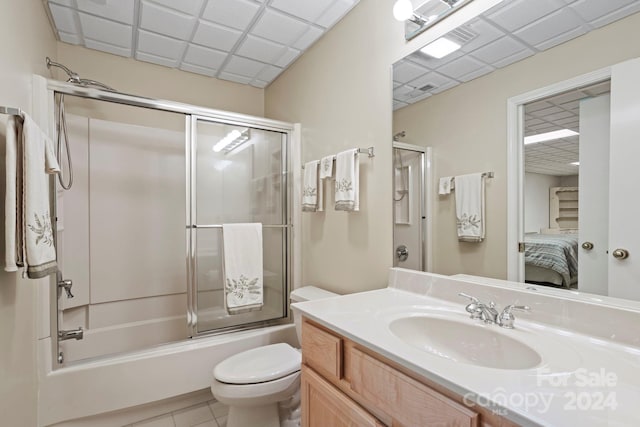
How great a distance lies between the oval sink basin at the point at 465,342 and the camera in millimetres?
877

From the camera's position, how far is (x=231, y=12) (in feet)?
5.89

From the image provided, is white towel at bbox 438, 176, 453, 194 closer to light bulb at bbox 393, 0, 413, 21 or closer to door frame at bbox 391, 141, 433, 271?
door frame at bbox 391, 141, 433, 271

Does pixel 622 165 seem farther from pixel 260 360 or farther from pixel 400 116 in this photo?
pixel 260 360

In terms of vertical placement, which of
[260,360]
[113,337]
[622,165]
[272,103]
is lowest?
[113,337]

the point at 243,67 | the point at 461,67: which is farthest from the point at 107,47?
the point at 461,67

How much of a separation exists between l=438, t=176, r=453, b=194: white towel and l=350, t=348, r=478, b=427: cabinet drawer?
0.82 meters

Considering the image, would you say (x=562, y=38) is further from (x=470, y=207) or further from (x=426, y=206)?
(x=426, y=206)

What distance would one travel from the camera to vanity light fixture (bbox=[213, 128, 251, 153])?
2.10 metres

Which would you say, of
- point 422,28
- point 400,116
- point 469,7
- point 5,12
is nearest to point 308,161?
point 400,116

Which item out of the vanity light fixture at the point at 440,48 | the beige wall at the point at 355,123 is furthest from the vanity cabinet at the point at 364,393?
the vanity light fixture at the point at 440,48

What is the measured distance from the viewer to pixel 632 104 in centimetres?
84

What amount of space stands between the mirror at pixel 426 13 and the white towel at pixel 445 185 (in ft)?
2.28

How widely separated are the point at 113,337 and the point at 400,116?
2.53 m

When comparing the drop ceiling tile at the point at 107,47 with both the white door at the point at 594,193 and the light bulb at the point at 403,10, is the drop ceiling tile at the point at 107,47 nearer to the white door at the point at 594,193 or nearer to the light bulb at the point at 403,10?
the light bulb at the point at 403,10
